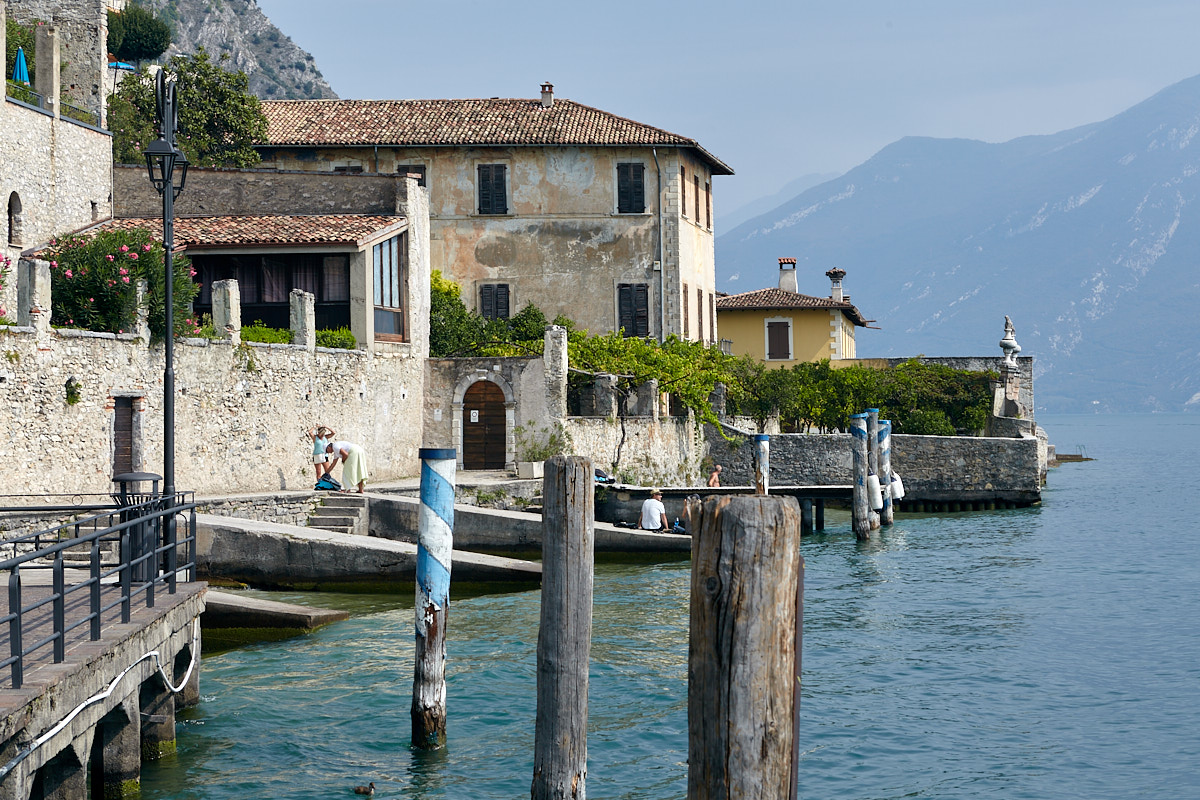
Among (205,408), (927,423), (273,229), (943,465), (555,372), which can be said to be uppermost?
(273,229)

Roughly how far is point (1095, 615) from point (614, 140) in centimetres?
2172

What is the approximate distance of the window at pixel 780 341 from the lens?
164ft

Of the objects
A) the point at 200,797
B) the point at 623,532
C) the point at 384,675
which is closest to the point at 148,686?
the point at 200,797

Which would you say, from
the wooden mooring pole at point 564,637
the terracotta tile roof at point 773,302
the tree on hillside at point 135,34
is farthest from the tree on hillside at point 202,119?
the wooden mooring pole at point 564,637

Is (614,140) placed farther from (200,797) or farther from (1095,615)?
(200,797)

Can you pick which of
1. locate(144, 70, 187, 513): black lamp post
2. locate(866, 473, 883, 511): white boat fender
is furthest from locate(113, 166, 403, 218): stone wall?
locate(144, 70, 187, 513): black lamp post

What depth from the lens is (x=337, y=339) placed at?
89.7ft

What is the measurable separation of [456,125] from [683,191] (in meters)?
7.12

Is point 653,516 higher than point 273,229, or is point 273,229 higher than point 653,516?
point 273,229

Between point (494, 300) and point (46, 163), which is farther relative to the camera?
point (494, 300)

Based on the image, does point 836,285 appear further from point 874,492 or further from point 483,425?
point 483,425

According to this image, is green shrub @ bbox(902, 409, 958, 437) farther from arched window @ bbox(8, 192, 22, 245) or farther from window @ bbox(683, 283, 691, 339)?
arched window @ bbox(8, 192, 22, 245)

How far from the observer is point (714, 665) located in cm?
565

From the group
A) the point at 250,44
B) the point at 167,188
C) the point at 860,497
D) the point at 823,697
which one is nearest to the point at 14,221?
the point at 167,188
